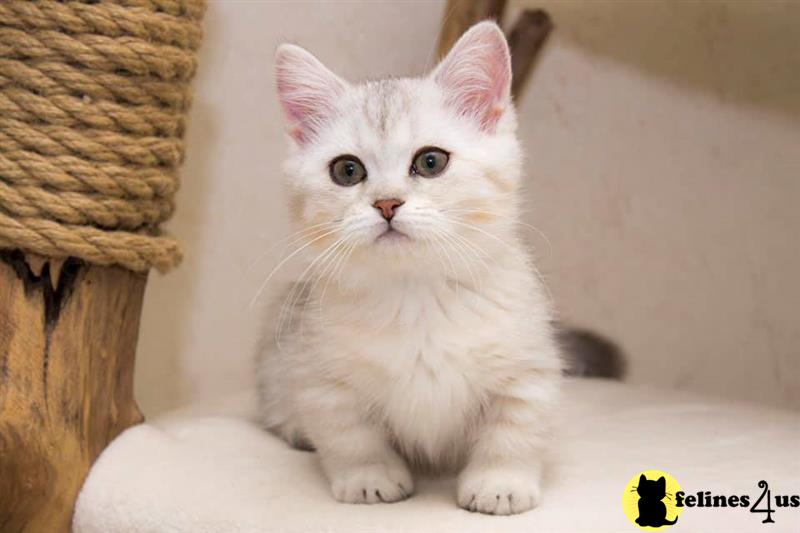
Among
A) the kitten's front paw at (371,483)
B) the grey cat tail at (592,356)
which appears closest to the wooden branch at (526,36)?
the grey cat tail at (592,356)

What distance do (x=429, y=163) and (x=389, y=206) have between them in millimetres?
111

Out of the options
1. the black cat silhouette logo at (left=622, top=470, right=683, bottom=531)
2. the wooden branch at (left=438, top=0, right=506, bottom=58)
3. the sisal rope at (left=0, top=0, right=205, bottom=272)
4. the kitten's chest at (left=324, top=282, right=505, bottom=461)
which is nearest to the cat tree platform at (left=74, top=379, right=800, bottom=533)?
the black cat silhouette logo at (left=622, top=470, right=683, bottom=531)

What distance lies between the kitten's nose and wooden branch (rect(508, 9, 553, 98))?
1081mm

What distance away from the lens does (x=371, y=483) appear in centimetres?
128

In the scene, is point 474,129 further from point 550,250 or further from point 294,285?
point 550,250

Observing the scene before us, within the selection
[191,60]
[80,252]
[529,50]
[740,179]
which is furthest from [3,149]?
[740,179]

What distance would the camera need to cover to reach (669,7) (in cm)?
220

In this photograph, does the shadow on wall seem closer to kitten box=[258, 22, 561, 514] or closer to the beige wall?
the beige wall

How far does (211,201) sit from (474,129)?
983 mm

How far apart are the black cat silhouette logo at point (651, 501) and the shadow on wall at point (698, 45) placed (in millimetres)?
1245

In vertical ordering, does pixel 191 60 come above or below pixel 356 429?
above

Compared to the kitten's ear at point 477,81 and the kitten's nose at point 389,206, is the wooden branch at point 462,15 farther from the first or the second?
the kitten's nose at point 389,206

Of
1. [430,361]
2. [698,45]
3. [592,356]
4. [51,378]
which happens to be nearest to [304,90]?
[430,361]

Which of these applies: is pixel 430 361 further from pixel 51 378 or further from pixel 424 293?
pixel 51 378
